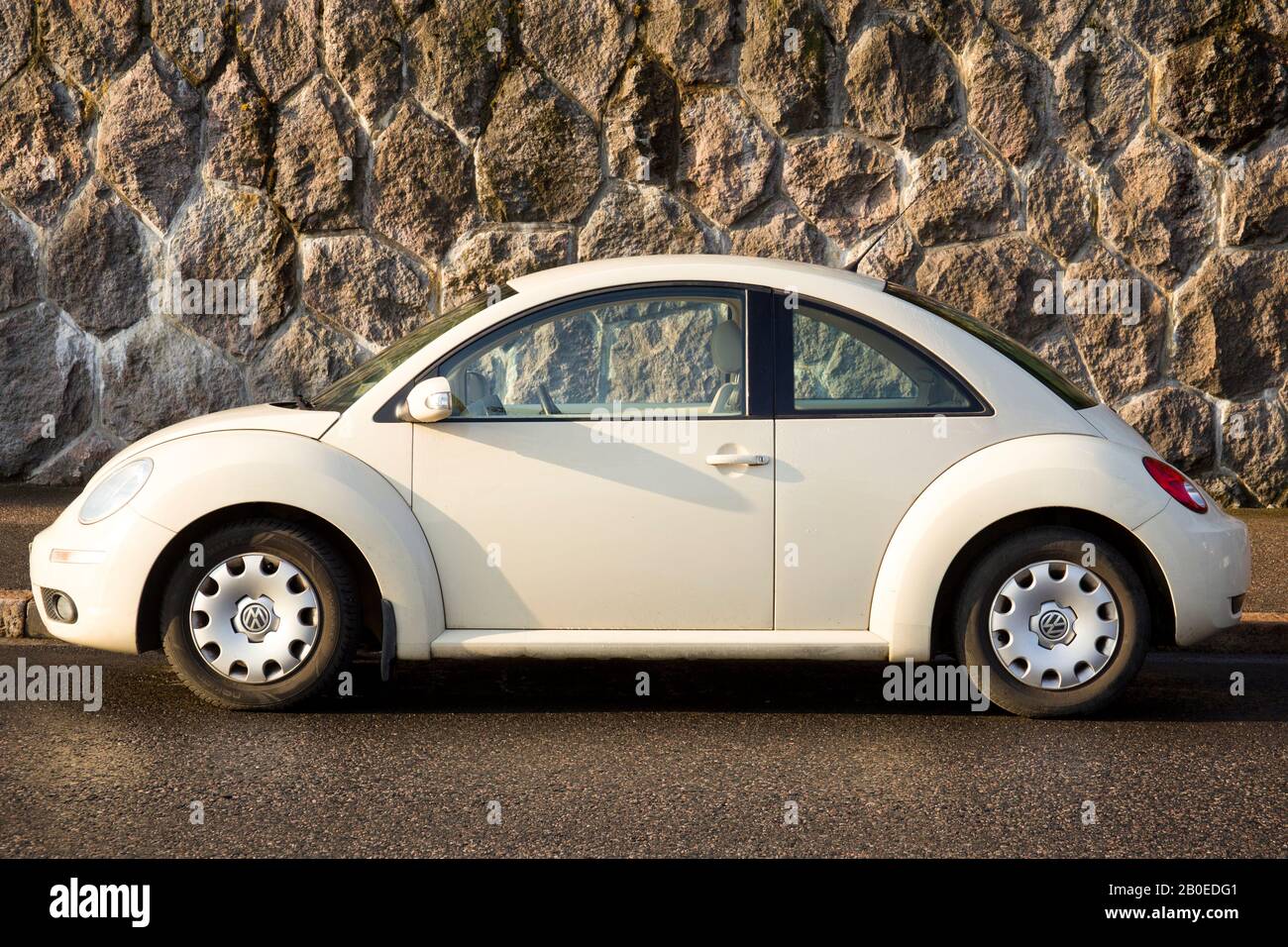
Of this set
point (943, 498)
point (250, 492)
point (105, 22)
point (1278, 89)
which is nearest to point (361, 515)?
point (250, 492)

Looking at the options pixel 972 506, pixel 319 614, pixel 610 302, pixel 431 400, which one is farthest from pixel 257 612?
pixel 972 506

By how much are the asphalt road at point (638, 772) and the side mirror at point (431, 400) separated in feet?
3.64

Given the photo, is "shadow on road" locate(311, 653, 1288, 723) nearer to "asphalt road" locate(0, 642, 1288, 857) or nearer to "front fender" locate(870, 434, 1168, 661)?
"asphalt road" locate(0, 642, 1288, 857)

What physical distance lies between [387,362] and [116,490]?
1.09 meters

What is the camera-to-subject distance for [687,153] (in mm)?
9781

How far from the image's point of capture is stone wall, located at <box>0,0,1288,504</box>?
31.7ft

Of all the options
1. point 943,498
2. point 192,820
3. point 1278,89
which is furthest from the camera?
point 1278,89

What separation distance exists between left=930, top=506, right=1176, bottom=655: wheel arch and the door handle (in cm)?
76

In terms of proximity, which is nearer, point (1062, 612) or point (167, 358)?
point (1062, 612)

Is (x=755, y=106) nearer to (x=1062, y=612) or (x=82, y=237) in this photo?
(x=82, y=237)

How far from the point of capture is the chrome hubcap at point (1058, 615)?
5492 mm

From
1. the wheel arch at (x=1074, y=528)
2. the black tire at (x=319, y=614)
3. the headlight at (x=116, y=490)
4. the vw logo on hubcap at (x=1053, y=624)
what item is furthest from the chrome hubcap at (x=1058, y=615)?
the headlight at (x=116, y=490)

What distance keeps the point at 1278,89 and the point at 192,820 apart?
805 centimetres

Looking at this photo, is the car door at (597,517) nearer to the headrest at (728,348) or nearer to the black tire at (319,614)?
the headrest at (728,348)
